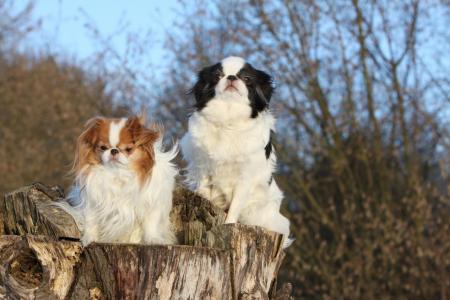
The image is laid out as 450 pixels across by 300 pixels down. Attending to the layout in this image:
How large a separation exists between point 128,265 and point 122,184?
2.82ft

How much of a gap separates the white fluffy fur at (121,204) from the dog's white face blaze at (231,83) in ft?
2.91

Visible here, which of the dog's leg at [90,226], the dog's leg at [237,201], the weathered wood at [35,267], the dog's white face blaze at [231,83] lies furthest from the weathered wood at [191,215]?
the weathered wood at [35,267]

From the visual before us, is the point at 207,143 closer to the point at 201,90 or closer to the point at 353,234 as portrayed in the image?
the point at 201,90

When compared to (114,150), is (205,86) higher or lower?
higher

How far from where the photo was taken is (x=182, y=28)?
1265 cm

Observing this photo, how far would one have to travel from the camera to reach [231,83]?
5668 mm

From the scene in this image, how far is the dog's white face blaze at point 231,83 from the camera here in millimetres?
5656

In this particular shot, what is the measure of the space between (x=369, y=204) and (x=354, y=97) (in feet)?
6.46

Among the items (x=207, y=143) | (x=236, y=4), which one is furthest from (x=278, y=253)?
(x=236, y=4)

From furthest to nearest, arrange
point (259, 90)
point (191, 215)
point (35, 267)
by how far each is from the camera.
Result: point (259, 90) → point (191, 215) → point (35, 267)

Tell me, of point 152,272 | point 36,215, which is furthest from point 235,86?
point 152,272

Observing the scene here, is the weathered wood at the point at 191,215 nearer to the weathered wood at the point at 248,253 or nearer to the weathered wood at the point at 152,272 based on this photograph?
the weathered wood at the point at 248,253

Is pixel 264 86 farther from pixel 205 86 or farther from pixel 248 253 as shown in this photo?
pixel 248 253

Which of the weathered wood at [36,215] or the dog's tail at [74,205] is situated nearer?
the weathered wood at [36,215]
